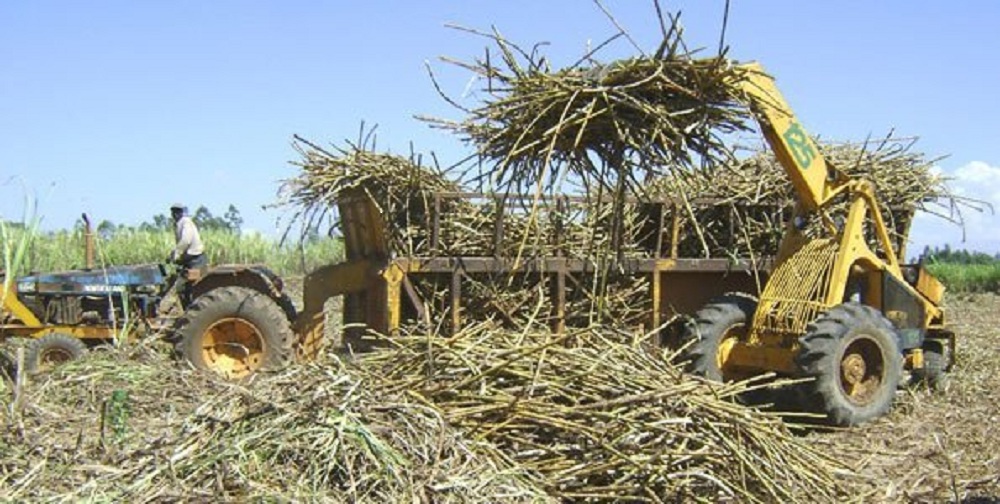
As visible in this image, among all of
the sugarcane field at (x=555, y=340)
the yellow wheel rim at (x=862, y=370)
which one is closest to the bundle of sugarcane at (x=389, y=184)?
the sugarcane field at (x=555, y=340)

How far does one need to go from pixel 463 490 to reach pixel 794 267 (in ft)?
18.1

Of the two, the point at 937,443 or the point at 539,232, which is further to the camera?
the point at 539,232

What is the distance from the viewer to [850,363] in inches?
348

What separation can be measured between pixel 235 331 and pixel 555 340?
5.63 meters

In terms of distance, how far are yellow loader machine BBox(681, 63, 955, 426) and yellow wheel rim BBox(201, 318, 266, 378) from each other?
150 inches

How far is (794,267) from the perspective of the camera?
9297 mm

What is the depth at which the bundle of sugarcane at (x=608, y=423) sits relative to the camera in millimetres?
4941

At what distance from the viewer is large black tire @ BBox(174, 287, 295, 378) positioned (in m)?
10.2

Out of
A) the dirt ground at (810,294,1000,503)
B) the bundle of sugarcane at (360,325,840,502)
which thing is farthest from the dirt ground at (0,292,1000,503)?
the bundle of sugarcane at (360,325,840,502)

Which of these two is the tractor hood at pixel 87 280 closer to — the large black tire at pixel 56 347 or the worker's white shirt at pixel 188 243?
the worker's white shirt at pixel 188 243

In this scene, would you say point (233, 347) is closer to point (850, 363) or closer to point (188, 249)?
point (188, 249)

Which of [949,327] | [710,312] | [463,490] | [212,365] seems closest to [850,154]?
[949,327]

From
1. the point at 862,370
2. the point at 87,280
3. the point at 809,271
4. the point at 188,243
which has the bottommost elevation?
the point at 862,370

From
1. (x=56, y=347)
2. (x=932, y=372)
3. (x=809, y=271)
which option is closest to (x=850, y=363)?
(x=809, y=271)
